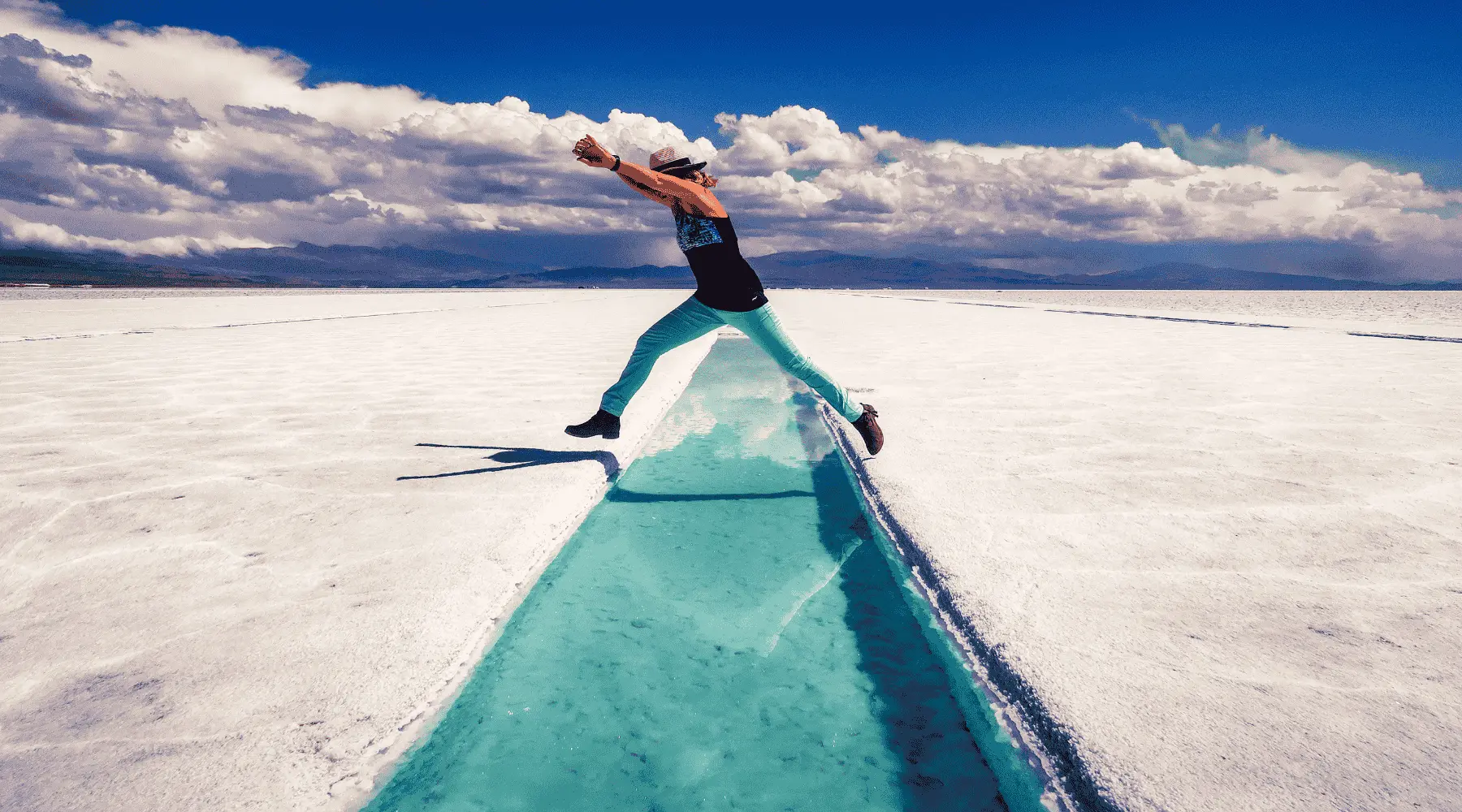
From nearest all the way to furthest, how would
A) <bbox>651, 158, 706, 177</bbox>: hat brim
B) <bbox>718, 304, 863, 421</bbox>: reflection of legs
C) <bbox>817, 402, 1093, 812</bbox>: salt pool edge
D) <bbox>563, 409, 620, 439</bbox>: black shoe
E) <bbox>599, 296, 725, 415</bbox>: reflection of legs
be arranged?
<bbox>817, 402, 1093, 812</bbox>: salt pool edge, <bbox>651, 158, 706, 177</bbox>: hat brim, <bbox>718, 304, 863, 421</bbox>: reflection of legs, <bbox>599, 296, 725, 415</bbox>: reflection of legs, <bbox>563, 409, 620, 439</bbox>: black shoe

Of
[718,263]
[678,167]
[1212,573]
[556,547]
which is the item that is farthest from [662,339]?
[1212,573]

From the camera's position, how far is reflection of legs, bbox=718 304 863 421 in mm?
3256

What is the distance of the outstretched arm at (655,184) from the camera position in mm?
2786

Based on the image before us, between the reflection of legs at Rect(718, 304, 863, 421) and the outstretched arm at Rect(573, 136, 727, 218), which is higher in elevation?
the outstretched arm at Rect(573, 136, 727, 218)

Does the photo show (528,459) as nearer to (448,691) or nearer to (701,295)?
(701,295)

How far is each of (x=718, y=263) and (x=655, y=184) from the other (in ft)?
1.41

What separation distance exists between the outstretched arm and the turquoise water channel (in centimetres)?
122

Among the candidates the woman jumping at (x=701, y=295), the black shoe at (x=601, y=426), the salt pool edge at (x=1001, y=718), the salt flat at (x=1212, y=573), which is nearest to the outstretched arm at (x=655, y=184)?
the woman jumping at (x=701, y=295)

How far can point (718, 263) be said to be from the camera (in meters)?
3.09

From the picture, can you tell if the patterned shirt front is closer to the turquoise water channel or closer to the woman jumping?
the woman jumping

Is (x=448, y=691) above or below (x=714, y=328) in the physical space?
below

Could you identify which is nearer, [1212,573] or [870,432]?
[1212,573]

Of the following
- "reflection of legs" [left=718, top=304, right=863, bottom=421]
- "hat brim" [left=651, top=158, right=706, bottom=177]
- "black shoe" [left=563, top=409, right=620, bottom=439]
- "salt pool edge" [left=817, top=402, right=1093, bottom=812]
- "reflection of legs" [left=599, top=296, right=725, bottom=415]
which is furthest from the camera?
"black shoe" [left=563, top=409, right=620, bottom=439]

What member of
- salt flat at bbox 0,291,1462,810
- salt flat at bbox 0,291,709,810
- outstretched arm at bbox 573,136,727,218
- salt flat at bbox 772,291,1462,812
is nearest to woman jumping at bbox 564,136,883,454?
outstretched arm at bbox 573,136,727,218
